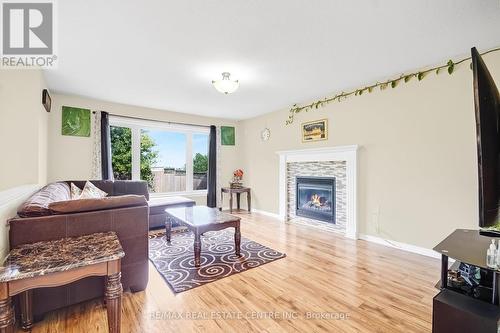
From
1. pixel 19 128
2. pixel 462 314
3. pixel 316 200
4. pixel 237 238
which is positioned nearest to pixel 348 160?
pixel 316 200

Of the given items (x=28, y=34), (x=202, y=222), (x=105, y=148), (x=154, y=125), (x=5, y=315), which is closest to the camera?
(x=5, y=315)

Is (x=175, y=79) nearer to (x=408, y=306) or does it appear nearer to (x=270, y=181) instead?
(x=270, y=181)

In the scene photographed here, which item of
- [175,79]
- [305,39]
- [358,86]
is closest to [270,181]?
[358,86]

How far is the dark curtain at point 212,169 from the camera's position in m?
→ 5.53

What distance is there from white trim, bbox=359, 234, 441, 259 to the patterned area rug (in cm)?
147

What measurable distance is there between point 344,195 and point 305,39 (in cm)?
255

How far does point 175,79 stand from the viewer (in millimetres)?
3221

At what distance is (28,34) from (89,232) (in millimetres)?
1965

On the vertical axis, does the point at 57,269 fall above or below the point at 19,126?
below

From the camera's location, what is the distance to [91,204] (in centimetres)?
179

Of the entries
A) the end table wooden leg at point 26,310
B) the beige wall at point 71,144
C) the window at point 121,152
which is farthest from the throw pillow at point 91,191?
the end table wooden leg at point 26,310

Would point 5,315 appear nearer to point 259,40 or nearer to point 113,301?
point 113,301

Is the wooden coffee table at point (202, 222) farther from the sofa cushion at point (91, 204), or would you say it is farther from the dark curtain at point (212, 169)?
the dark curtain at point (212, 169)

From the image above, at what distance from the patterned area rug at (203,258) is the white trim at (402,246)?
4.81ft
